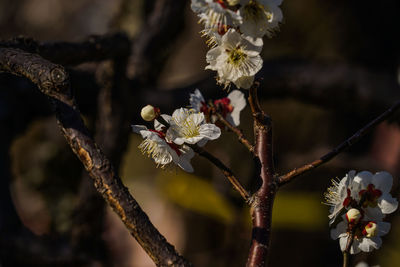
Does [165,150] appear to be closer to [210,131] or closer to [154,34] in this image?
[210,131]

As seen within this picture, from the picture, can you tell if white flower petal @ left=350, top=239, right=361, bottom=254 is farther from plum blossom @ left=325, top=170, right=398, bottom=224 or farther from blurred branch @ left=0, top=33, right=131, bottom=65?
blurred branch @ left=0, top=33, right=131, bottom=65

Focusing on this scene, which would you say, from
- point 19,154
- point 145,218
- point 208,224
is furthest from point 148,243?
point 208,224

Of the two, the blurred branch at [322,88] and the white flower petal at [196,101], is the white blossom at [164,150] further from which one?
the blurred branch at [322,88]

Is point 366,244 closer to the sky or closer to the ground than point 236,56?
closer to the ground

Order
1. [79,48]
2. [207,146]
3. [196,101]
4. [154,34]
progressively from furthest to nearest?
[207,146], [154,34], [79,48], [196,101]

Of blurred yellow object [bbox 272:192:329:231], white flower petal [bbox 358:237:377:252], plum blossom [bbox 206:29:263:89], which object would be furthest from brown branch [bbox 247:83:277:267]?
blurred yellow object [bbox 272:192:329:231]

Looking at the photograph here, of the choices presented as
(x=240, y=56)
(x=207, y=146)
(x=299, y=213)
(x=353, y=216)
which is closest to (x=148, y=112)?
(x=240, y=56)
